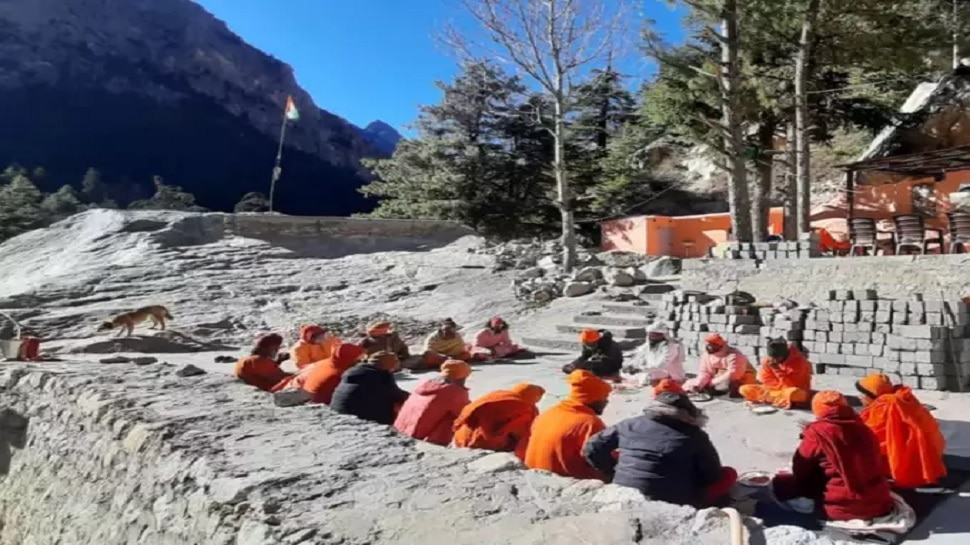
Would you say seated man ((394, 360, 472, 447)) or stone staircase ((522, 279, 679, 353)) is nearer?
seated man ((394, 360, 472, 447))

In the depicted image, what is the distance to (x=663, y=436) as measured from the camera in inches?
136

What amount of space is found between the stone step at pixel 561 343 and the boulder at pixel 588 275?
2411mm

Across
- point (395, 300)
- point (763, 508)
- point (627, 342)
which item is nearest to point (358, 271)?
point (395, 300)

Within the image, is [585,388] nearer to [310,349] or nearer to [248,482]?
[248,482]

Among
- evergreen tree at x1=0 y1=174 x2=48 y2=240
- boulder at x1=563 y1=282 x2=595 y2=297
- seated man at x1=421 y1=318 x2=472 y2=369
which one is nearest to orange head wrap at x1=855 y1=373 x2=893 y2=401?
seated man at x1=421 y1=318 x2=472 y2=369

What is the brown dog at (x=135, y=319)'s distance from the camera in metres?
10.2

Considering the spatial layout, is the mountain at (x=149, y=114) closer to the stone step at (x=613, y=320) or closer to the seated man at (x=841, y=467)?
the stone step at (x=613, y=320)

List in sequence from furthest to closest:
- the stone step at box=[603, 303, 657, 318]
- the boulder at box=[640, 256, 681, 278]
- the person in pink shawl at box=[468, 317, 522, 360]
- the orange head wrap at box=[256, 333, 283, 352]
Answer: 1. the boulder at box=[640, 256, 681, 278]
2. the stone step at box=[603, 303, 657, 318]
3. the person in pink shawl at box=[468, 317, 522, 360]
4. the orange head wrap at box=[256, 333, 283, 352]

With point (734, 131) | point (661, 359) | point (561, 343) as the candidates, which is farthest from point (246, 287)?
point (734, 131)

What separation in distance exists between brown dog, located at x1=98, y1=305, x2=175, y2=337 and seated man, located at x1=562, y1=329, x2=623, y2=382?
6.58 meters

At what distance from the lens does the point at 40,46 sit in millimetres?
68375

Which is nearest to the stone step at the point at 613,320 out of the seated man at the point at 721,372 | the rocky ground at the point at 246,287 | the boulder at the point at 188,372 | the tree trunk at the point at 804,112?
the rocky ground at the point at 246,287

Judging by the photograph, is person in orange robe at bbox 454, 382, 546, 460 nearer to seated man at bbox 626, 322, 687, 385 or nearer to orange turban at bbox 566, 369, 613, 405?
orange turban at bbox 566, 369, 613, 405

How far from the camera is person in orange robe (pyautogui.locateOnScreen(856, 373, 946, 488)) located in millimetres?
4059
